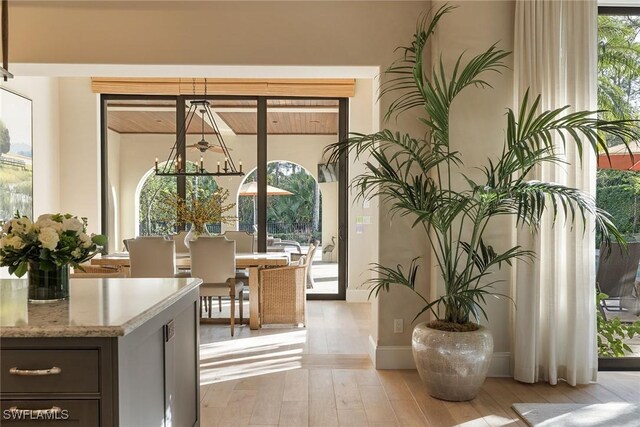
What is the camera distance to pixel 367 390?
149 inches

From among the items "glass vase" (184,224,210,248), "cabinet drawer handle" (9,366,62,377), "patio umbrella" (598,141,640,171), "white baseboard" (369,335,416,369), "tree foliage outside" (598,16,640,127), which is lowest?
"white baseboard" (369,335,416,369)

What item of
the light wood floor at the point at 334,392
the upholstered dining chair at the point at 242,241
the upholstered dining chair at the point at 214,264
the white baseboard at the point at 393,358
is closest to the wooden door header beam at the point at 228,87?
the upholstered dining chair at the point at 242,241

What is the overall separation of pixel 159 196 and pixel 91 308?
18.3ft

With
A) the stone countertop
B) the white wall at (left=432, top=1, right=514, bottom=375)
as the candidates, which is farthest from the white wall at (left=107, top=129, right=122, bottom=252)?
the white wall at (left=432, top=1, right=514, bottom=375)

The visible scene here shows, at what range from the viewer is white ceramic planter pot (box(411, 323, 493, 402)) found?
3414 millimetres

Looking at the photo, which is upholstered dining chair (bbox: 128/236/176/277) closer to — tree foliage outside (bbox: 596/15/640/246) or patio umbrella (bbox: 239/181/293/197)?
patio umbrella (bbox: 239/181/293/197)

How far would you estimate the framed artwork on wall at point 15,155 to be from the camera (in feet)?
17.5

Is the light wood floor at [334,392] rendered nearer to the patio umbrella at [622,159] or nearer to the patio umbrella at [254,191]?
the patio umbrella at [622,159]

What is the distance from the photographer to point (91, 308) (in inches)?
80.4

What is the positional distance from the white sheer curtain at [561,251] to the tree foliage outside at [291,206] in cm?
402

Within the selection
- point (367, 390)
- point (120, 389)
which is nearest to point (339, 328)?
point (367, 390)

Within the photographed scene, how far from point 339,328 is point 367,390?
78.1 inches

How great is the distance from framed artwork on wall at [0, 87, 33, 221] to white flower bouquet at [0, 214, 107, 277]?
3.62m

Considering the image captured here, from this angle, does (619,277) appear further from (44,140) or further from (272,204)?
(44,140)
